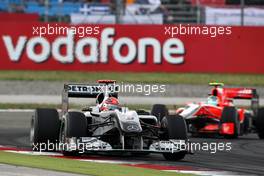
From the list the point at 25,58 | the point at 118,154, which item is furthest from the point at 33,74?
the point at 118,154

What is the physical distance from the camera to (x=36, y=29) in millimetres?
30047

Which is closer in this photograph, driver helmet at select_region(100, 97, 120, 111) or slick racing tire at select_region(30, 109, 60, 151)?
slick racing tire at select_region(30, 109, 60, 151)

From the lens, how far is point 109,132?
13.9 metres

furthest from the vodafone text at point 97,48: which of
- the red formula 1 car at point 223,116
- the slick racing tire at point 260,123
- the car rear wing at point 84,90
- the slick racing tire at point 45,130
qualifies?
Result: the slick racing tire at point 45,130

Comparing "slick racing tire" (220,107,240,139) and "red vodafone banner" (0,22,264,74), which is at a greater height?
"red vodafone banner" (0,22,264,74)

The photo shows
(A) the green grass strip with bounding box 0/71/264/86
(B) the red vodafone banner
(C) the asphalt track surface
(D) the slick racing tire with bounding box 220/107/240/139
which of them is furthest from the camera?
(A) the green grass strip with bounding box 0/71/264/86

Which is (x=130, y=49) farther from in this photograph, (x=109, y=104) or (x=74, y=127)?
(x=74, y=127)

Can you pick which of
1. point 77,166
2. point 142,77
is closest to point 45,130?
point 77,166

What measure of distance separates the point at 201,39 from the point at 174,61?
1.12 metres

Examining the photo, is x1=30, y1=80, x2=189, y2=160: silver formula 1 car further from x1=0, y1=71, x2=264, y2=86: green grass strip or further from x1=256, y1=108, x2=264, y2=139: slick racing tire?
x1=0, y1=71, x2=264, y2=86: green grass strip

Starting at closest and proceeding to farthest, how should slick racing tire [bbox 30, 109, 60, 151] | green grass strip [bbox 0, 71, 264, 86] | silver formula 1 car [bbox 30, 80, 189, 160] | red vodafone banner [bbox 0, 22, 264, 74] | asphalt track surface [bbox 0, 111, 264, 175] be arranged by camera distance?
asphalt track surface [bbox 0, 111, 264, 175] → silver formula 1 car [bbox 30, 80, 189, 160] → slick racing tire [bbox 30, 109, 60, 151] → red vodafone banner [bbox 0, 22, 264, 74] → green grass strip [bbox 0, 71, 264, 86]

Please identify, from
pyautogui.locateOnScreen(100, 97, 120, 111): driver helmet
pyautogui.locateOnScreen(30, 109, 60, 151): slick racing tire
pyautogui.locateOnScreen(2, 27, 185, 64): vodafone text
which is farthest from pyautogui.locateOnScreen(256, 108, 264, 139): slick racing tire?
pyautogui.locateOnScreen(2, 27, 185, 64): vodafone text

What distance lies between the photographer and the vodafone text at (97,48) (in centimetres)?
2998

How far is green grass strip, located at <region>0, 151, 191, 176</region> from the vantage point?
11.3 meters
